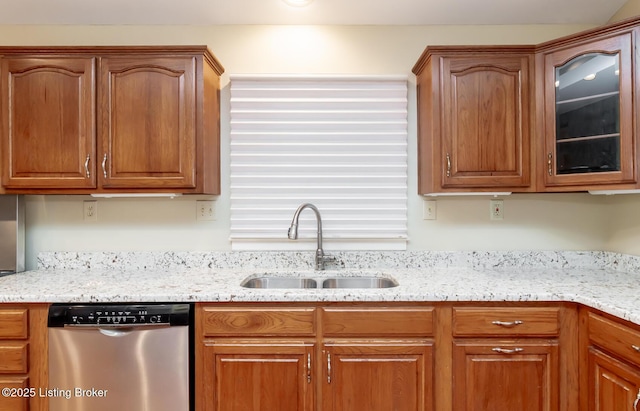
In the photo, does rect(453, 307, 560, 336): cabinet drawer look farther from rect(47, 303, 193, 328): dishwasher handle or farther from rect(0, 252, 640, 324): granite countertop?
rect(47, 303, 193, 328): dishwasher handle

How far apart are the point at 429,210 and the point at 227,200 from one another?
4.03ft

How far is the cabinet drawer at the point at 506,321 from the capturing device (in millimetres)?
1626

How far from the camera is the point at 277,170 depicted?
227cm

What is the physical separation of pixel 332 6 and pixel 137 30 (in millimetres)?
1191

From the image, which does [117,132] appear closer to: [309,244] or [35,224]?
[35,224]

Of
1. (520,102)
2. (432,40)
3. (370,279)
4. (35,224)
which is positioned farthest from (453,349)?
(35,224)

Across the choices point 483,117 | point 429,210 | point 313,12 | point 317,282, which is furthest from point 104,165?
point 483,117

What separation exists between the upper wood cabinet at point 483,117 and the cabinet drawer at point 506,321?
644 millimetres

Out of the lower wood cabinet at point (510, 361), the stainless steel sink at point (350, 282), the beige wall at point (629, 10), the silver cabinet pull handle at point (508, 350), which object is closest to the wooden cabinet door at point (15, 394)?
the stainless steel sink at point (350, 282)

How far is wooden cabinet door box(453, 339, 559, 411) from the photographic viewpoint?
1.62m

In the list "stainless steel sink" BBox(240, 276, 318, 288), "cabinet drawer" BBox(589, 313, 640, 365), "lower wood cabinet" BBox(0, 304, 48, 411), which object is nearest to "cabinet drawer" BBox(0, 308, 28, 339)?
"lower wood cabinet" BBox(0, 304, 48, 411)

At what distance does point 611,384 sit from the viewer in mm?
1459

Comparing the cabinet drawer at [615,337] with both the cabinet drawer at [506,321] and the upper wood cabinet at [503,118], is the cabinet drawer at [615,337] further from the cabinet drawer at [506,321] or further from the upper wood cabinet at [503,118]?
the upper wood cabinet at [503,118]

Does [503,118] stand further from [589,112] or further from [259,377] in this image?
[259,377]
